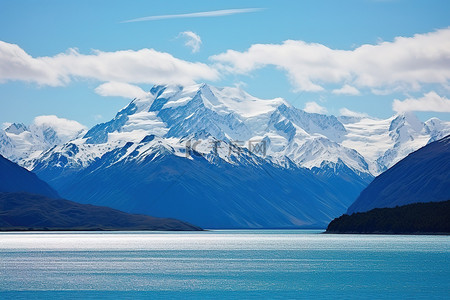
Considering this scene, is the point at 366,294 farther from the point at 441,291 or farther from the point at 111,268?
the point at 111,268

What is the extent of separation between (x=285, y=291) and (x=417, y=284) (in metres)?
19.9

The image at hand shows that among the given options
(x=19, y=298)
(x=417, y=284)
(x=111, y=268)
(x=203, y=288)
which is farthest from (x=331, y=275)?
(x=19, y=298)

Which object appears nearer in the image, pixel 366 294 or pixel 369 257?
pixel 366 294

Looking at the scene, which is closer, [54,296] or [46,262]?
[54,296]

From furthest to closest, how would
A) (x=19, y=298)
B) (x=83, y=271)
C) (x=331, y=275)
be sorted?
(x=83, y=271) < (x=331, y=275) < (x=19, y=298)

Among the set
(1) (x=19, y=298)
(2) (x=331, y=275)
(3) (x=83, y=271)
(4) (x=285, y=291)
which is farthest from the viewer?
(3) (x=83, y=271)

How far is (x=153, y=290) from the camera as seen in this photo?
10762cm

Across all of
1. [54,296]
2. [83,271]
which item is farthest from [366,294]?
[83,271]

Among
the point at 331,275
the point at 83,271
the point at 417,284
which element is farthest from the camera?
the point at 83,271

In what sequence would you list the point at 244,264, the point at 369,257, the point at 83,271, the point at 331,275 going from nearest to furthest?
1. the point at 331,275
2. the point at 83,271
3. the point at 244,264
4. the point at 369,257

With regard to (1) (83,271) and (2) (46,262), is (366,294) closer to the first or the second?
(1) (83,271)

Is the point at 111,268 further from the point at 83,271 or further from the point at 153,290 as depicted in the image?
the point at 153,290

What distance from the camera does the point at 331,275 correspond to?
129625 millimetres

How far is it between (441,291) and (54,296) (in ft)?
157
